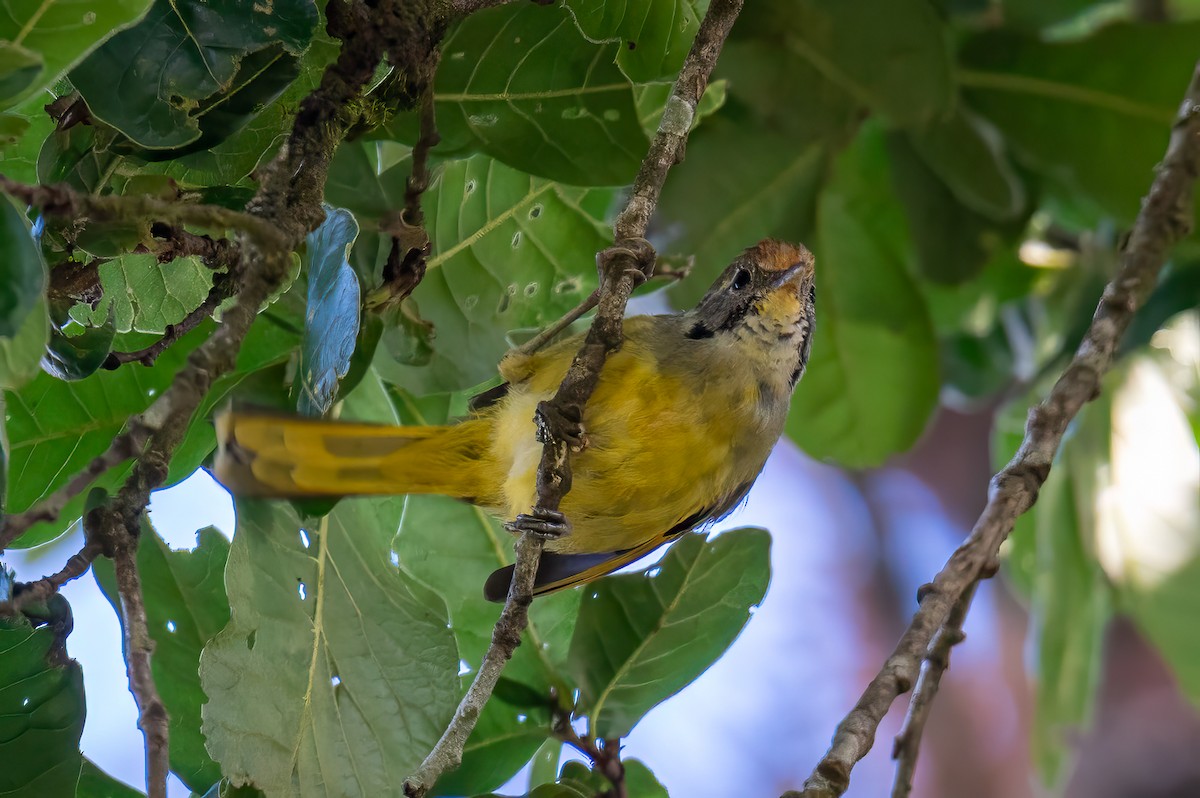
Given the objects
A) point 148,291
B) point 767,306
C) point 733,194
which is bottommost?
point 148,291

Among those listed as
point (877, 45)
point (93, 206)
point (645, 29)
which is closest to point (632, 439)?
point (645, 29)

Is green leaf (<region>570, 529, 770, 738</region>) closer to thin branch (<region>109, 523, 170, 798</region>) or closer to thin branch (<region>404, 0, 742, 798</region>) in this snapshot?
thin branch (<region>404, 0, 742, 798</region>)

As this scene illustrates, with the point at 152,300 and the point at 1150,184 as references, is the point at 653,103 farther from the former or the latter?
the point at 1150,184

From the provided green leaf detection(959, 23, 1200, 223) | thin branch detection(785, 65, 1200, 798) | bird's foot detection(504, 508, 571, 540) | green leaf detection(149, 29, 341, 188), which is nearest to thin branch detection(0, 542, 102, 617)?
green leaf detection(149, 29, 341, 188)

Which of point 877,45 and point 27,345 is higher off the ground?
point 877,45

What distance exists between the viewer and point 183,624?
69.4 inches

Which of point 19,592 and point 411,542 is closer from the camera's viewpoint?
point 19,592

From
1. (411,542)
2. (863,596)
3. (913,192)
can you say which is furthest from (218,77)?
(863,596)

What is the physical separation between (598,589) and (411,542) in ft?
1.34

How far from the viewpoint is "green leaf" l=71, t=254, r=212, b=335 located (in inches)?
63.7

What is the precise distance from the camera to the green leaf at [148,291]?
1.62 metres

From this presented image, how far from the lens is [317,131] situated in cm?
144

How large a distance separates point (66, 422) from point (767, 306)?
4.47 ft

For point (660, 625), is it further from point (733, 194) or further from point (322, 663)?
point (733, 194)
